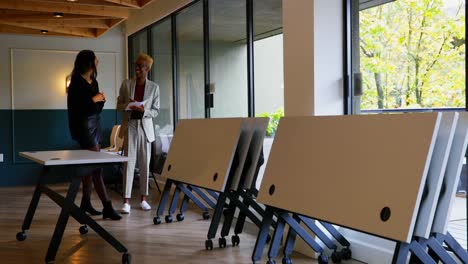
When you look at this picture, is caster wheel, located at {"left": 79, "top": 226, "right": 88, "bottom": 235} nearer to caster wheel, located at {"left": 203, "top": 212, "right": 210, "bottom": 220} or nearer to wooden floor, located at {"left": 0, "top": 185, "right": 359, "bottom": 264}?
wooden floor, located at {"left": 0, "top": 185, "right": 359, "bottom": 264}

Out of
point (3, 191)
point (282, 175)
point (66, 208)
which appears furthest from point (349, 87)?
point (3, 191)

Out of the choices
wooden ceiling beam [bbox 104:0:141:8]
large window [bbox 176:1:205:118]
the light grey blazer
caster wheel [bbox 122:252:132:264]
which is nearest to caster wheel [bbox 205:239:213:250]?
caster wheel [bbox 122:252:132:264]

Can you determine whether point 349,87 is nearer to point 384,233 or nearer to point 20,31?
point 384,233

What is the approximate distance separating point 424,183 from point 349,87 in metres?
1.58

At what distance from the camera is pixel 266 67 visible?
476cm

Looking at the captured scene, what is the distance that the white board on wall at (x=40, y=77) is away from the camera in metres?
8.15

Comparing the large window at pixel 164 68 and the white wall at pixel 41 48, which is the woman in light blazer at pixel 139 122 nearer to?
the large window at pixel 164 68

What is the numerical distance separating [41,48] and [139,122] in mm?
3698

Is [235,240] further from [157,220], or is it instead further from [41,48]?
[41,48]

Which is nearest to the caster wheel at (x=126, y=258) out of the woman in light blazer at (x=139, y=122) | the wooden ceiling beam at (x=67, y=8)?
the woman in light blazer at (x=139, y=122)

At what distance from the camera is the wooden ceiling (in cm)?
639

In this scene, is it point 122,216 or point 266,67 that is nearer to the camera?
point 266,67

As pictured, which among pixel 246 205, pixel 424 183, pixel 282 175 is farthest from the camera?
pixel 246 205

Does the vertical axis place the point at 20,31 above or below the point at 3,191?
above
